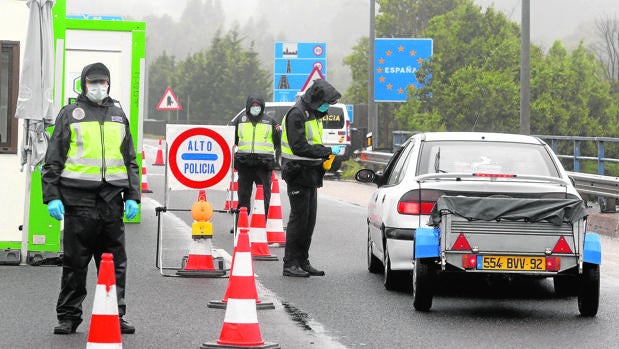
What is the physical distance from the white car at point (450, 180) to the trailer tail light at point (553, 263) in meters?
0.65

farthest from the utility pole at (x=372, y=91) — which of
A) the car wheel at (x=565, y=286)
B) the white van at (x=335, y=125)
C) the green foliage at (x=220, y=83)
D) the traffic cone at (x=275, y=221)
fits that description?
the green foliage at (x=220, y=83)

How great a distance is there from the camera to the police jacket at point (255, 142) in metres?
17.0

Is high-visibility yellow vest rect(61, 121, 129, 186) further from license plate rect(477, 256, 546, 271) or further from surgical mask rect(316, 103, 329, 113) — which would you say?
surgical mask rect(316, 103, 329, 113)

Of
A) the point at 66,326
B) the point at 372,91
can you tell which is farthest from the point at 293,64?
the point at 66,326

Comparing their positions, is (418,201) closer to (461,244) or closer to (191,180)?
(461,244)

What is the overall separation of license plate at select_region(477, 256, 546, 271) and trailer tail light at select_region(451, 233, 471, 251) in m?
0.11

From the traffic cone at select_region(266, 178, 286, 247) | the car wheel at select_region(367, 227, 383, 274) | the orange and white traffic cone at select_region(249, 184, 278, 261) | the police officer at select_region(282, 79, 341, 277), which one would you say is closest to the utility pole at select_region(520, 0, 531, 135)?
the traffic cone at select_region(266, 178, 286, 247)

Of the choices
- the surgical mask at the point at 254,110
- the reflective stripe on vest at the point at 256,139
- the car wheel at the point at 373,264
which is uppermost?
the surgical mask at the point at 254,110

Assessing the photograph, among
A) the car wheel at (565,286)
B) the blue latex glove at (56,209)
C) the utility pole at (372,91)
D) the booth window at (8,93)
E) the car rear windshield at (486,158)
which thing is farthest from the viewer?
the utility pole at (372,91)

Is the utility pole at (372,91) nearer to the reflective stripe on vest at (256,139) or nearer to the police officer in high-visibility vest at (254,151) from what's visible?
the police officer in high-visibility vest at (254,151)

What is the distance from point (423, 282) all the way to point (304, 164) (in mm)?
3147

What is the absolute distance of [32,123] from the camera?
42.4ft

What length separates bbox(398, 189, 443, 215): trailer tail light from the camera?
35.1ft

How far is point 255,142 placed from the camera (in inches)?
672
